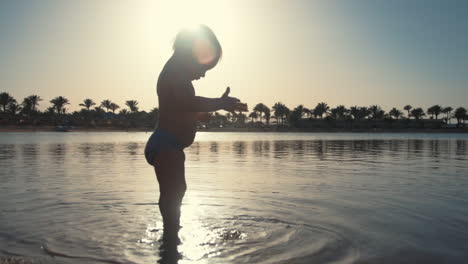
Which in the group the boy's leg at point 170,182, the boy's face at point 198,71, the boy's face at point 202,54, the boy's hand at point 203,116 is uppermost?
the boy's face at point 202,54

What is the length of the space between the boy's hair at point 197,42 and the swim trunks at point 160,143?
86 centimetres

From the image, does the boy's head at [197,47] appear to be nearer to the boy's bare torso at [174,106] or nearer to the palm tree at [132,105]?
the boy's bare torso at [174,106]

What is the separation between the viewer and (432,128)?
18500 cm

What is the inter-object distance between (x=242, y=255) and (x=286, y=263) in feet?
1.65

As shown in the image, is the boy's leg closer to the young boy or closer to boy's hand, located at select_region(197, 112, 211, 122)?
the young boy

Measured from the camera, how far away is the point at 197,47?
4.19 m

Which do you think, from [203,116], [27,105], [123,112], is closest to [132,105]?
[123,112]

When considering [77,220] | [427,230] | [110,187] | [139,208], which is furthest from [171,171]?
[110,187]

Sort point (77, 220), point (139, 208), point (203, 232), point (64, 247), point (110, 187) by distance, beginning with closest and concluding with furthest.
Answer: point (64, 247) < point (203, 232) < point (77, 220) < point (139, 208) < point (110, 187)

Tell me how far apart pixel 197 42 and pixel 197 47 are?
0.05m

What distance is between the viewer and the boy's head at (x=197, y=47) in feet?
13.6

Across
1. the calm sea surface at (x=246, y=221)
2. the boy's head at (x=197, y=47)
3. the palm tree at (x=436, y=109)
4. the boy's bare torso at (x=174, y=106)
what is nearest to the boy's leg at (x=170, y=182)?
the boy's bare torso at (x=174, y=106)

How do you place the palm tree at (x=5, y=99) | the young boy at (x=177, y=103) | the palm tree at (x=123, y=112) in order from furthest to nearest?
the palm tree at (x=123, y=112) < the palm tree at (x=5, y=99) < the young boy at (x=177, y=103)

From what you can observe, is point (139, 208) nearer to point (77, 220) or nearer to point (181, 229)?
point (77, 220)
